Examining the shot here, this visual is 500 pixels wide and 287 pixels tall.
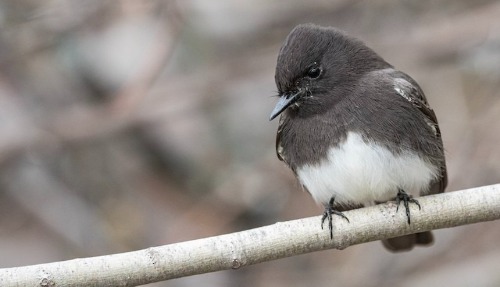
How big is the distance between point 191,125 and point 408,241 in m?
3.08

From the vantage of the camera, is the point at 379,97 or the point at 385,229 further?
the point at 379,97

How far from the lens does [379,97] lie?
15.0ft

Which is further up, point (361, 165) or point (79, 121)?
point (79, 121)

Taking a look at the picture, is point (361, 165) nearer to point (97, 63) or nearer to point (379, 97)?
point (379, 97)

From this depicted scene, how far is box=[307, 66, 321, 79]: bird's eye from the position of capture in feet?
15.2

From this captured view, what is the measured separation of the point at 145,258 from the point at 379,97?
63.5 inches

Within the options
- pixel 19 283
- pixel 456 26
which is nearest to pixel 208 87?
pixel 456 26

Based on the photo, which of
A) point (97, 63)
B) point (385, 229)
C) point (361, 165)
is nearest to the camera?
point (385, 229)

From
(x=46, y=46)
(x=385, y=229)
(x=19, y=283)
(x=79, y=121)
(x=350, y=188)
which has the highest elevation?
(x=46, y=46)

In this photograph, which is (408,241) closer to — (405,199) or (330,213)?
(405,199)

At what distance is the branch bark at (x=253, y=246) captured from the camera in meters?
3.54

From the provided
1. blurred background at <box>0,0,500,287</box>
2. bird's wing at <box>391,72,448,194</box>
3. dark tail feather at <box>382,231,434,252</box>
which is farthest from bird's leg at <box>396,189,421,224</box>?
blurred background at <box>0,0,500,287</box>

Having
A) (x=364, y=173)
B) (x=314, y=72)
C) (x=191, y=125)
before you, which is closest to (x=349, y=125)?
(x=364, y=173)

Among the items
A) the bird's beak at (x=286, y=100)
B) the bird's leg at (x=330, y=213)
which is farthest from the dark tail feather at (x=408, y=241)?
the bird's beak at (x=286, y=100)
